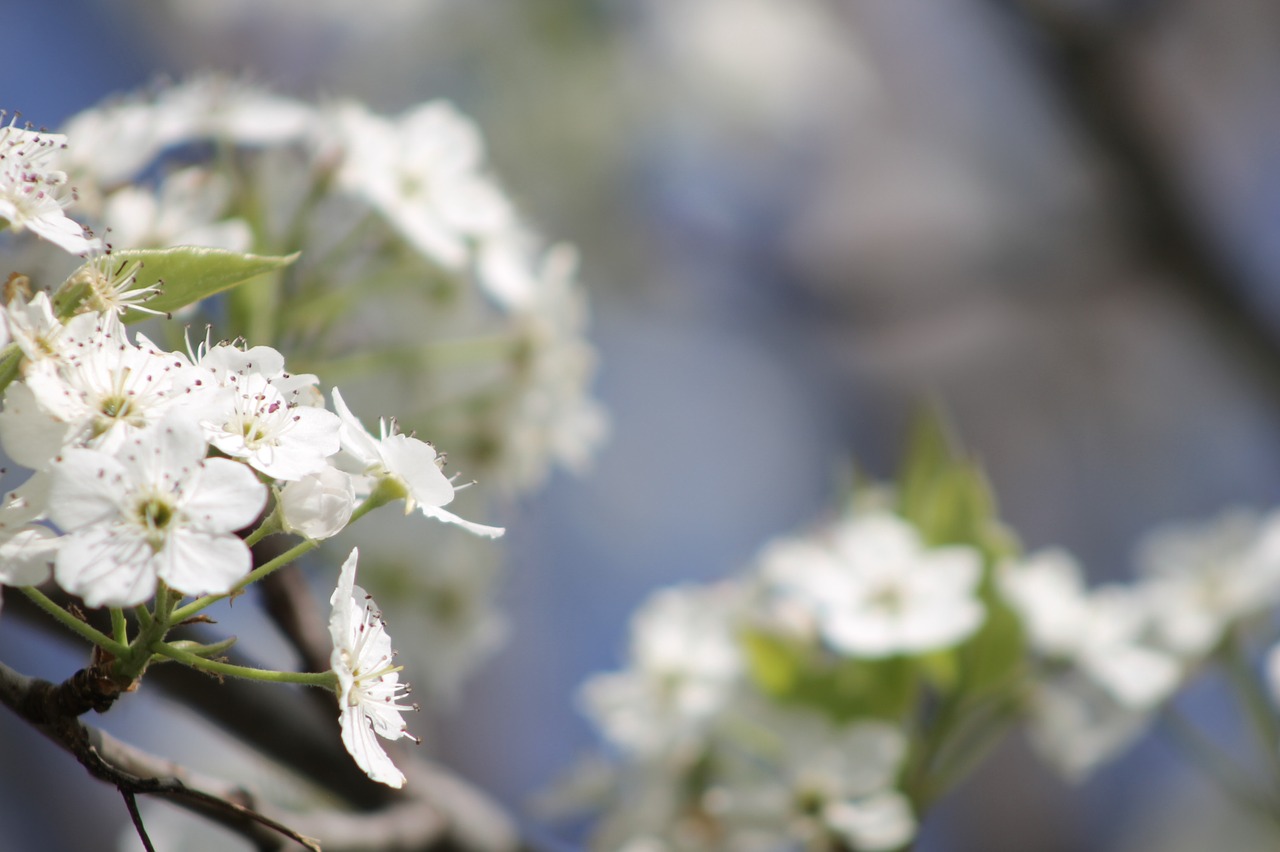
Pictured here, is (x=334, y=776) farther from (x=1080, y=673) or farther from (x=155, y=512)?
(x=1080, y=673)

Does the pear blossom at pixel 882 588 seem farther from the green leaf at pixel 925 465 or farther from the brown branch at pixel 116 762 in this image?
the brown branch at pixel 116 762

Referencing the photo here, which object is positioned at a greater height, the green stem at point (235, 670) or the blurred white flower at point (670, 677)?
the blurred white flower at point (670, 677)

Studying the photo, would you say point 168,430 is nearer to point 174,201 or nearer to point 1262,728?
point 174,201

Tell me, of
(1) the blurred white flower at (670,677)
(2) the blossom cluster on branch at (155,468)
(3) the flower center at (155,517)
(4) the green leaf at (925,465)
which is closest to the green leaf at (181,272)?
(2) the blossom cluster on branch at (155,468)

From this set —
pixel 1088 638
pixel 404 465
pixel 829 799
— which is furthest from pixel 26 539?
pixel 1088 638

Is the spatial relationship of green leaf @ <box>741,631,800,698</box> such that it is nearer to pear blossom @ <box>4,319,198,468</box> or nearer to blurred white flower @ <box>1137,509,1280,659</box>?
blurred white flower @ <box>1137,509,1280,659</box>

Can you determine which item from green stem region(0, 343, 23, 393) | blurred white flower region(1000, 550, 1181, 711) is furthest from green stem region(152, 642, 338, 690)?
blurred white flower region(1000, 550, 1181, 711)
